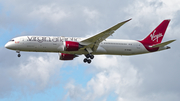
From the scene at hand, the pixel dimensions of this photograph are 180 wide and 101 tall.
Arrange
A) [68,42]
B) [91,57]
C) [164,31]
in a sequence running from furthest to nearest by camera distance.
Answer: [164,31] → [91,57] → [68,42]

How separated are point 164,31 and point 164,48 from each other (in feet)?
15.3

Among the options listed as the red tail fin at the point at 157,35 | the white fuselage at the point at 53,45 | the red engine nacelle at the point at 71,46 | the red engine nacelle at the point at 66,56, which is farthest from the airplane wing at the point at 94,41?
the red tail fin at the point at 157,35

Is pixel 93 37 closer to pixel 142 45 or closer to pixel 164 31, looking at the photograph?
pixel 142 45

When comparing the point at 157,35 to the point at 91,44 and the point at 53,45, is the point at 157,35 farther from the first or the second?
the point at 53,45

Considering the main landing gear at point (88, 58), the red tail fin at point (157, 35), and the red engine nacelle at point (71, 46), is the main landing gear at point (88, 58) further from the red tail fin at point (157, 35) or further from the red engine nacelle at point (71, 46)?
the red tail fin at point (157, 35)

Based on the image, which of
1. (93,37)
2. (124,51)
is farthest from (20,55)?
(124,51)

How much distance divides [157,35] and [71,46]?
17933 millimetres

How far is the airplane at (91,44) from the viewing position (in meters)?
59.6

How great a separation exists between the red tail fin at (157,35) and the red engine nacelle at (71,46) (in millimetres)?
13550

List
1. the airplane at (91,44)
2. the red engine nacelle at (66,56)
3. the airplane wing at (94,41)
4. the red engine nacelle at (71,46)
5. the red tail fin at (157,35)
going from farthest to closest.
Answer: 1. the red engine nacelle at (66,56)
2. the red tail fin at (157,35)
3. the airplane at (91,44)
4. the red engine nacelle at (71,46)
5. the airplane wing at (94,41)

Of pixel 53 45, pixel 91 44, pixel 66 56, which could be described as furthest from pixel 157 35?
pixel 53 45

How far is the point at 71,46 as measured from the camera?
59.3 m

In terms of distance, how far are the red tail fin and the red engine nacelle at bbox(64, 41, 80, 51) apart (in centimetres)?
1355

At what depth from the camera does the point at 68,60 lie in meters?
69.5
